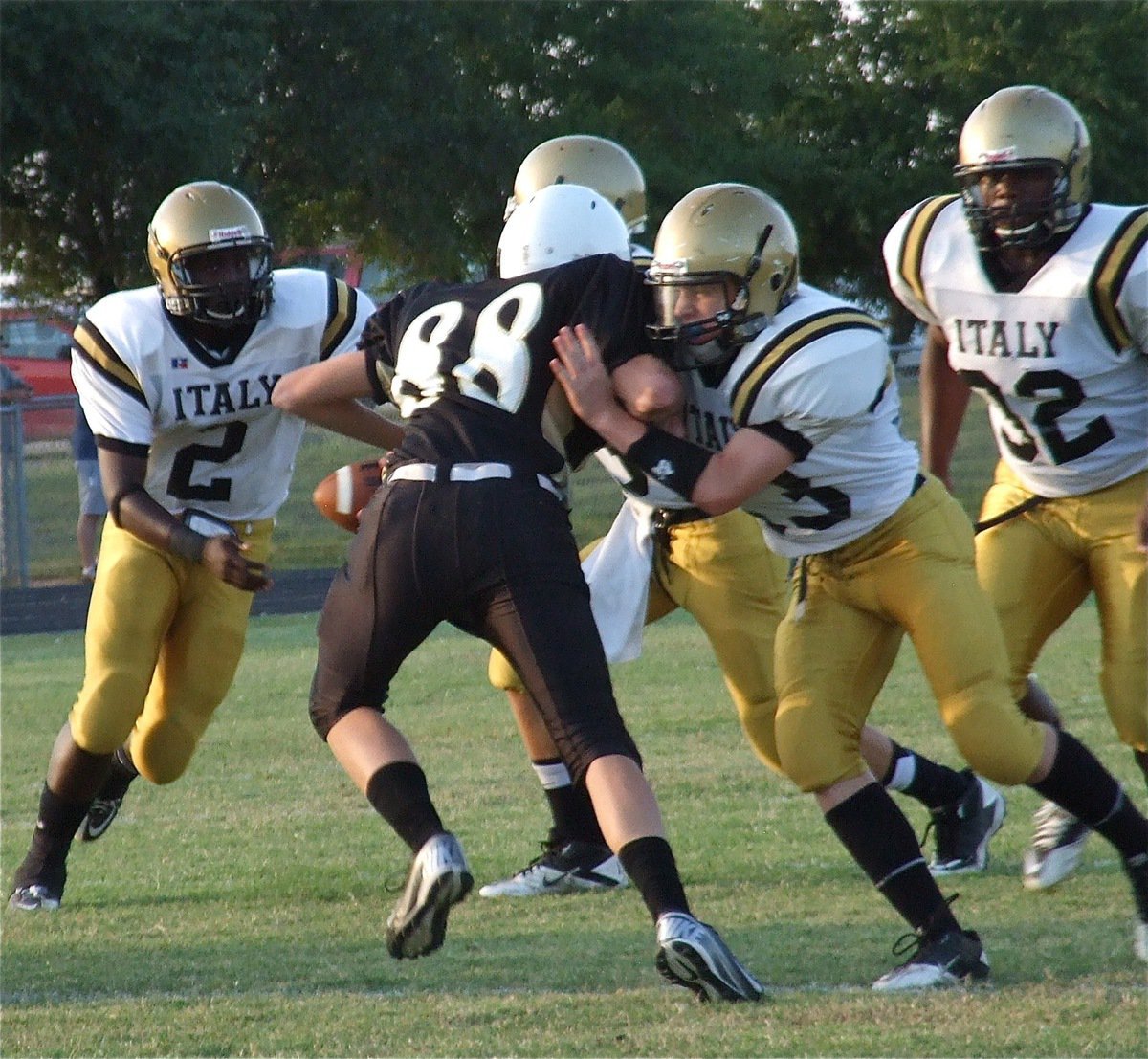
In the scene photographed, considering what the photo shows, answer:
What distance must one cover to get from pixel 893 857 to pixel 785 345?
1.06 meters

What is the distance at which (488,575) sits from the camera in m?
3.31

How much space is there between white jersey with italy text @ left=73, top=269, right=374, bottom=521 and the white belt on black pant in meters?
1.36

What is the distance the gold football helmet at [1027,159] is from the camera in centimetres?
394

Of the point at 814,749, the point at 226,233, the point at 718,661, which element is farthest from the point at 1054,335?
the point at 226,233

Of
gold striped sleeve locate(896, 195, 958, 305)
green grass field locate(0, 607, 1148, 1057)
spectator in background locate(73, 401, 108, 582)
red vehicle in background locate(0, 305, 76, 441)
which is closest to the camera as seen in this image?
green grass field locate(0, 607, 1148, 1057)

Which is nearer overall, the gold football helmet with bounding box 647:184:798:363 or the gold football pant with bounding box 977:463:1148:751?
the gold football helmet with bounding box 647:184:798:363

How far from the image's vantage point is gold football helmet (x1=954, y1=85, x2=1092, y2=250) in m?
3.94

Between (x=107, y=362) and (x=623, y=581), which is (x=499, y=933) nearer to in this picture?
(x=623, y=581)

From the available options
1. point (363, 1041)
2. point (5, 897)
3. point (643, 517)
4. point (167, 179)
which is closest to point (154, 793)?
point (5, 897)

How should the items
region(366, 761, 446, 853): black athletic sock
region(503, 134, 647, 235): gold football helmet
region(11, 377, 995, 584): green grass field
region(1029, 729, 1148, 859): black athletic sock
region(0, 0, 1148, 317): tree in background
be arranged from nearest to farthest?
region(366, 761, 446, 853): black athletic sock → region(1029, 729, 1148, 859): black athletic sock → region(503, 134, 647, 235): gold football helmet → region(11, 377, 995, 584): green grass field → region(0, 0, 1148, 317): tree in background

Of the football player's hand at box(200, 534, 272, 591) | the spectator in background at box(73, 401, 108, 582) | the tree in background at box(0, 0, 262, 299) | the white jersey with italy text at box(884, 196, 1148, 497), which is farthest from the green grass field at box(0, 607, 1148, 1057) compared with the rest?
the tree in background at box(0, 0, 262, 299)

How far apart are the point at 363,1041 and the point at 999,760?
56.8 inches

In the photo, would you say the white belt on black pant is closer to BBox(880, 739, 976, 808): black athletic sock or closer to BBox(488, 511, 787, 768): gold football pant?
BBox(488, 511, 787, 768): gold football pant

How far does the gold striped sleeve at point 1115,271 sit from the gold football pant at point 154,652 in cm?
232
